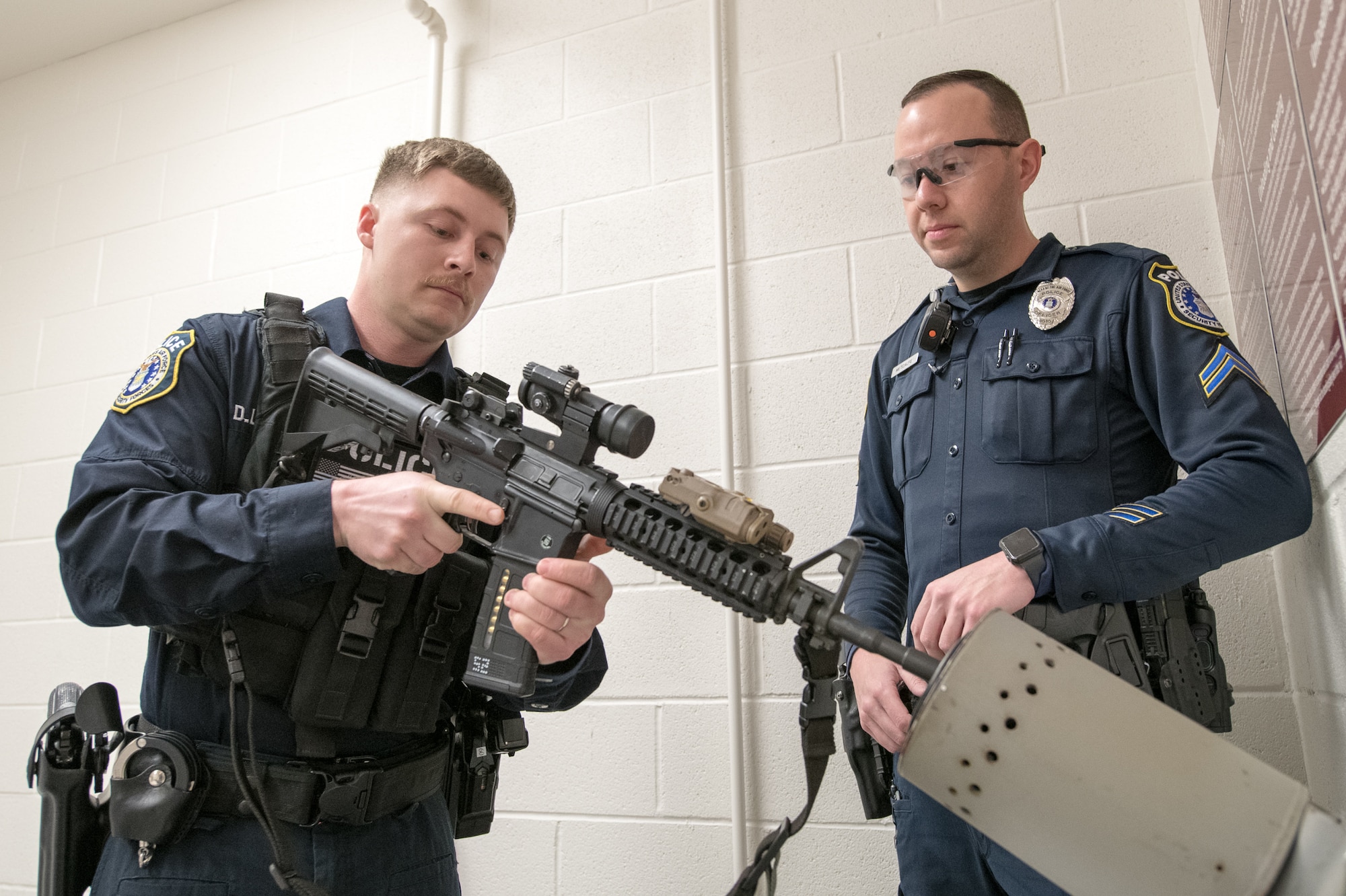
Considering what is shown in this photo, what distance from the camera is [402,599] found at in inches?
48.1

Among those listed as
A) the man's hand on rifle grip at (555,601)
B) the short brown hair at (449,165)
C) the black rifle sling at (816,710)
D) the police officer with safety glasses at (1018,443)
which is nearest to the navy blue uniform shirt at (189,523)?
the man's hand on rifle grip at (555,601)

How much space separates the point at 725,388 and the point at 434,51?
4.19 feet

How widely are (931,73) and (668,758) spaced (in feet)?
5.07

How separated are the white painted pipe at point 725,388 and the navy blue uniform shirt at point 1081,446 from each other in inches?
18.6

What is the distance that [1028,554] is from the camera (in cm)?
99

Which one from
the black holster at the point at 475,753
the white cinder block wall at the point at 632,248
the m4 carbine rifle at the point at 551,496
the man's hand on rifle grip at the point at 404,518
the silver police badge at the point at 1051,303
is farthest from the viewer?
the white cinder block wall at the point at 632,248

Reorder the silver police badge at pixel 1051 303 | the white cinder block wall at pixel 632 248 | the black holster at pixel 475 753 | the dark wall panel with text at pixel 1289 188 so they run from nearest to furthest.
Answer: the dark wall panel with text at pixel 1289 188
the silver police badge at pixel 1051 303
the black holster at pixel 475 753
the white cinder block wall at pixel 632 248

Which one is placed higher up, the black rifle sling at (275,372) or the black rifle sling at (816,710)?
the black rifle sling at (275,372)

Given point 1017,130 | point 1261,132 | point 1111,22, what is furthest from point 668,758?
point 1111,22

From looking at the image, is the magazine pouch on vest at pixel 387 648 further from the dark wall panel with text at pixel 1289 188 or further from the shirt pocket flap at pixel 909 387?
the dark wall panel with text at pixel 1289 188

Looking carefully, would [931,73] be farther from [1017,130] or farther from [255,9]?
[255,9]

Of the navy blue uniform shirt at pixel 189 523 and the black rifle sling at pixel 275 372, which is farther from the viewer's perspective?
the black rifle sling at pixel 275 372

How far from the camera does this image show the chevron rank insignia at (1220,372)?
1064 millimetres

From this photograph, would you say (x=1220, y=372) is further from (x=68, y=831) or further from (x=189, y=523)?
(x=68, y=831)
